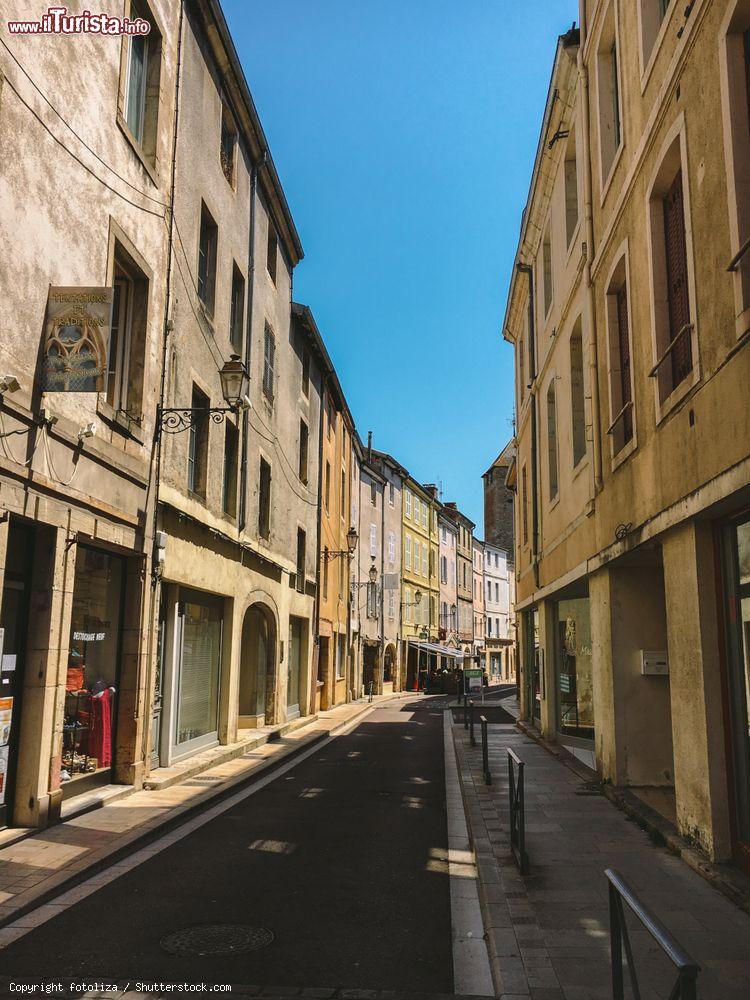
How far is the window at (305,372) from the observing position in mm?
24000

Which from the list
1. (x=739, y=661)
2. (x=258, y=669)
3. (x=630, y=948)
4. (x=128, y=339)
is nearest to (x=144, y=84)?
(x=128, y=339)

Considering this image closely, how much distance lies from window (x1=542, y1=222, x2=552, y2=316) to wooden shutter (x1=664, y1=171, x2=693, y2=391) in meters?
8.12

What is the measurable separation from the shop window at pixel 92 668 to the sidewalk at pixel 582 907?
4526mm

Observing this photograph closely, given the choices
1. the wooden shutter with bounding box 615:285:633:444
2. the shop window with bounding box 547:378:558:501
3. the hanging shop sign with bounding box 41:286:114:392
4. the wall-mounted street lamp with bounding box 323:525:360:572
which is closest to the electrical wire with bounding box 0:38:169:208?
the hanging shop sign with bounding box 41:286:114:392

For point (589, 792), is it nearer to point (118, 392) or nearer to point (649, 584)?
point (649, 584)

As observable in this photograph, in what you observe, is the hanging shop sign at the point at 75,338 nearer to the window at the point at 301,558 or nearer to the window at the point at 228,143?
the window at the point at 228,143

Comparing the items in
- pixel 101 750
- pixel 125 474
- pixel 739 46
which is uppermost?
pixel 739 46

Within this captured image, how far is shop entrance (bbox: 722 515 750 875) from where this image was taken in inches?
249

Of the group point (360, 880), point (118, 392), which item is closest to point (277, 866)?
point (360, 880)

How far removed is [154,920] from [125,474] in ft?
19.4

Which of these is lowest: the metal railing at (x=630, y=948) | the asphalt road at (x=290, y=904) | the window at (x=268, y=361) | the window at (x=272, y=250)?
the asphalt road at (x=290, y=904)

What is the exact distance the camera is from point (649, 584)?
10.3m

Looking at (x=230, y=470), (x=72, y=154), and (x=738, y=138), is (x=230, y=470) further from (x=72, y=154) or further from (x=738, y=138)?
(x=738, y=138)

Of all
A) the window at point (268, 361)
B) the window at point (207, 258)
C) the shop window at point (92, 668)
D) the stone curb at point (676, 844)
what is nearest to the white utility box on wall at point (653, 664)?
the stone curb at point (676, 844)
